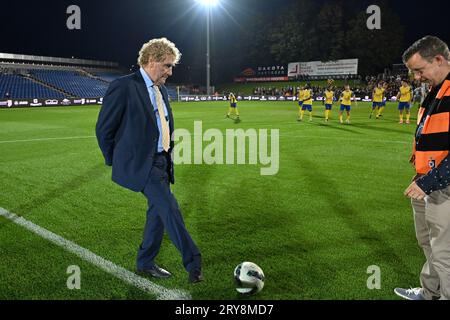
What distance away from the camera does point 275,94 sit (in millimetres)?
56438

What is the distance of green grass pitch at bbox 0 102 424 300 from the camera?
3520 mm

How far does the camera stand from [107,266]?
3.86 metres

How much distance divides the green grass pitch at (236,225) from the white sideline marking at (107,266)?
84 millimetres

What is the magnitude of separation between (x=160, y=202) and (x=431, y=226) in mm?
2215

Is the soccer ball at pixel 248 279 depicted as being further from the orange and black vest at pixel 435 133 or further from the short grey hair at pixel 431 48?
the short grey hair at pixel 431 48

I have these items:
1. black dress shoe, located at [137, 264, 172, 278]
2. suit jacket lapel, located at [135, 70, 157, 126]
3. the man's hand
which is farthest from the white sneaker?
suit jacket lapel, located at [135, 70, 157, 126]

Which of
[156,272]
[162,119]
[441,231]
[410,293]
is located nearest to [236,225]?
[156,272]

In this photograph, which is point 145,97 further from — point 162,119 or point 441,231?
point 441,231

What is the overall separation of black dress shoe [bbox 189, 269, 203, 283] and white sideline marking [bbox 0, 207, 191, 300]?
142 millimetres

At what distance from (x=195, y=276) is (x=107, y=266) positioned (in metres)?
1.05

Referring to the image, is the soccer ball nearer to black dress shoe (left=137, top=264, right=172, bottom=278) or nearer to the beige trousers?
black dress shoe (left=137, top=264, right=172, bottom=278)

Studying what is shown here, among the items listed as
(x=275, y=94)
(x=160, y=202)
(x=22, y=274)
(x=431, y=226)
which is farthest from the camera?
(x=275, y=94)
